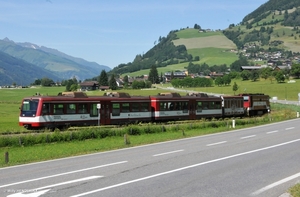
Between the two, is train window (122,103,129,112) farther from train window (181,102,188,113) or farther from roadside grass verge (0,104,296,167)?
train window (181,102,188,113)

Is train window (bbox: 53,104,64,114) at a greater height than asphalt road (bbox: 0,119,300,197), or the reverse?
train window (bbox: 53,104,64,114)

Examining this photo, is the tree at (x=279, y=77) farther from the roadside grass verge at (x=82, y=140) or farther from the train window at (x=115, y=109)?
the train window at (x=115, y=109)

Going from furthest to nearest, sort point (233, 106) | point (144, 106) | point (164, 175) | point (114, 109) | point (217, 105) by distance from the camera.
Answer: point (233, 106)
point (217, 105)
point (144, 106)
point (114, 109)
point (164, 175)

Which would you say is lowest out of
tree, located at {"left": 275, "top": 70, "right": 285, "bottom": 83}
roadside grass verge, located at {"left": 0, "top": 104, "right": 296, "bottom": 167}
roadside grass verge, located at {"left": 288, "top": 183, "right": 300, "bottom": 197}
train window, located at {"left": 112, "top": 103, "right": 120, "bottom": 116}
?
roadside grass verge, located at {"left": 0, "top": 104, "right": 296, "bottom": 167}

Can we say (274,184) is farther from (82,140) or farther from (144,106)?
(144,106)

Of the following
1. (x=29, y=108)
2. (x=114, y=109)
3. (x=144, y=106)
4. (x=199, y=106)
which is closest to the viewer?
(x=29, y=108)

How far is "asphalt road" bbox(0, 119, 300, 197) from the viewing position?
32.9ft

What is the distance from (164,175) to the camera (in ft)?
40.0

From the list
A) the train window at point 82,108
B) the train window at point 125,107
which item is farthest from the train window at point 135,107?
the train window at point 82,108

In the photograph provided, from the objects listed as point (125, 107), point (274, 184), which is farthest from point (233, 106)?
point (274, 184)

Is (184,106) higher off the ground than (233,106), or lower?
higher

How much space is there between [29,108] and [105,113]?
7.47 meters

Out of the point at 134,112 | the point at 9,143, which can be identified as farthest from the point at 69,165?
the point at 134,112

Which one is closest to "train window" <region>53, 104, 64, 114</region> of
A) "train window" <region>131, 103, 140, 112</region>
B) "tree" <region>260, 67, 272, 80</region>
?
"train window" <region>131, 103, 140, 112</region>
